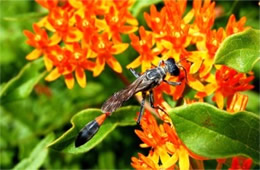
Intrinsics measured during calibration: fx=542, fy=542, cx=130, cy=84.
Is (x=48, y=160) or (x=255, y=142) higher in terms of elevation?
(x=255, y=142)

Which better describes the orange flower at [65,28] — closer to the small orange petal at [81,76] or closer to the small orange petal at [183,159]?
the small orange petal at [81,76]

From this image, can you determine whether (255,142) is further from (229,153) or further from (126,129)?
(126,129)

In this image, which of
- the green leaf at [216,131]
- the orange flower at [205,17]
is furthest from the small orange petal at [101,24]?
the green leaf at [216,131]

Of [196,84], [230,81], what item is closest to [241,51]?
[230,81]

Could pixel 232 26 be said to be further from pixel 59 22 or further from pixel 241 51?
pixel 59 22

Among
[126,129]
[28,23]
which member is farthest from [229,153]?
[28,23]

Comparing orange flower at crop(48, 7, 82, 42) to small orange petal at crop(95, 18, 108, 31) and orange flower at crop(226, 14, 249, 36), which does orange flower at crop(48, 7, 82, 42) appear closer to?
small orange petal at crop(95, 18, 108, 31)
